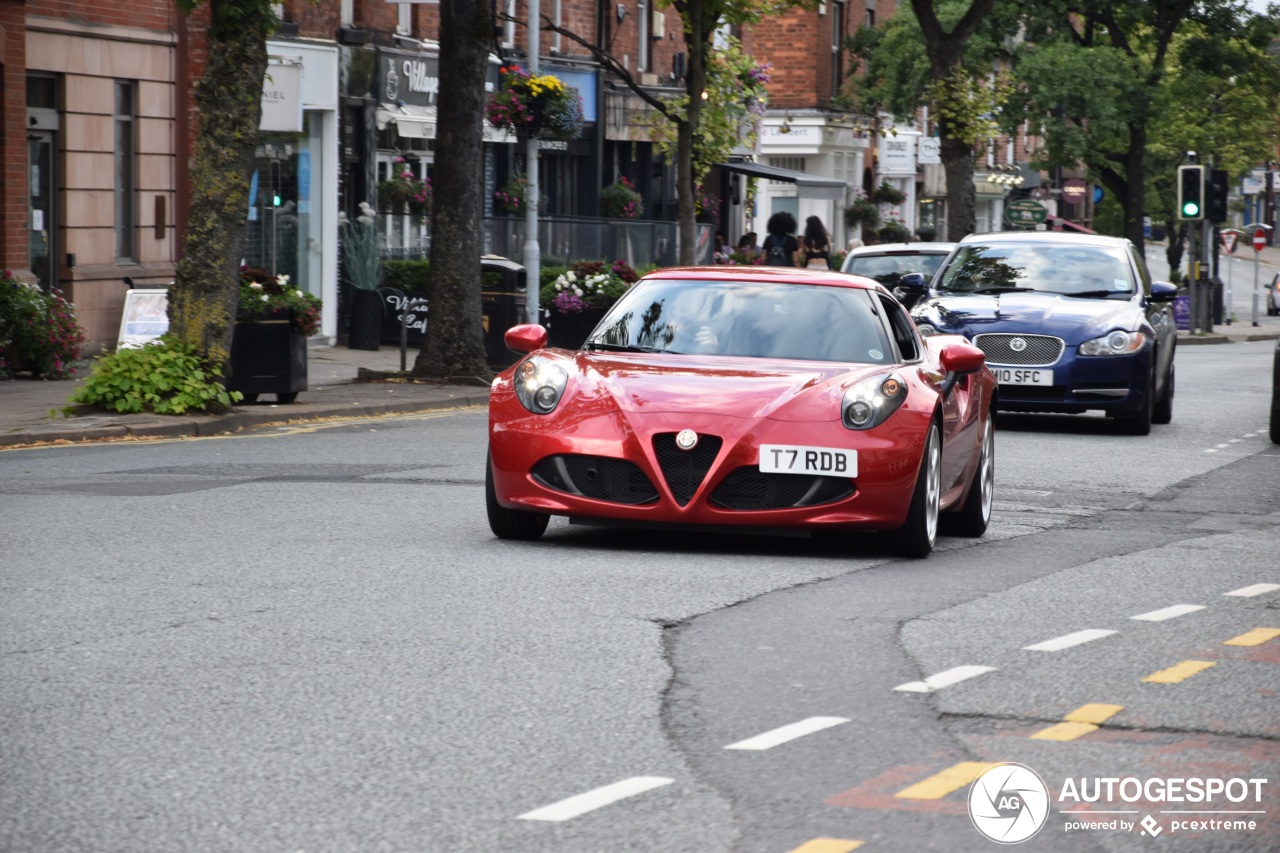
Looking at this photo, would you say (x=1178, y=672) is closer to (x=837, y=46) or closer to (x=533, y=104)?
(x=533, y=104)

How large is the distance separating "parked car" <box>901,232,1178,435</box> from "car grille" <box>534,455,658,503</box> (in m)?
8.51

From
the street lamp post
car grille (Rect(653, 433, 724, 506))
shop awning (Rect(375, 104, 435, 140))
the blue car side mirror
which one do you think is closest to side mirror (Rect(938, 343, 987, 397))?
car grille (Rect(653, 433, 724, 506))

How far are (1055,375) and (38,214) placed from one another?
41.1 ft

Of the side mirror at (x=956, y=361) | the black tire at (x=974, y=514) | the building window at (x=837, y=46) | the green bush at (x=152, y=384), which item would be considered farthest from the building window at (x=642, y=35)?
the side mirror at (x=956, y=361)

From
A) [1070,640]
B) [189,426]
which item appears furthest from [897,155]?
[1070,640]

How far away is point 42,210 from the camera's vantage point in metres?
24.4

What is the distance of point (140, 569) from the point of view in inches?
340

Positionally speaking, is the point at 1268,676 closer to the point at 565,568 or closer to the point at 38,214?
the point at 565,568

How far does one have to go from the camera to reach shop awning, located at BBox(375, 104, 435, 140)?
106 feet

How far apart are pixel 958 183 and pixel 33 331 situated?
19.1m

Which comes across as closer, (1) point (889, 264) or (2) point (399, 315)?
(1) point (889, 264)

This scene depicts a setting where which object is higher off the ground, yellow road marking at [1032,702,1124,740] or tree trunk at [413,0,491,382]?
tree trunk at [413,0,491,382]

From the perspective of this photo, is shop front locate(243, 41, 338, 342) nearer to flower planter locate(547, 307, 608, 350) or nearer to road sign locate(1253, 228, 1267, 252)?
flower planter locate(547, 307, 608, 350)

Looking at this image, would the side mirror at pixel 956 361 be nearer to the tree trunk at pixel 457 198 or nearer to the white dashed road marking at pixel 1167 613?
the white dashed road marking at pixel 1167 613
